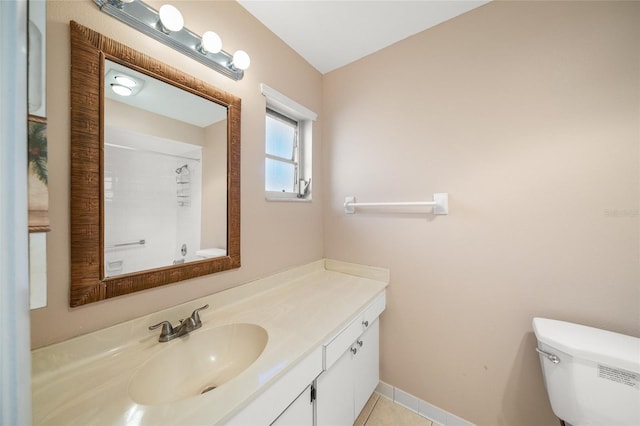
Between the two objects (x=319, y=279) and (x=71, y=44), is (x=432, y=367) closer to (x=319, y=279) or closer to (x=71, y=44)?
(x=319, y=279)

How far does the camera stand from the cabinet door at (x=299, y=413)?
73 cm

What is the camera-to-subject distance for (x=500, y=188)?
3.81 ft

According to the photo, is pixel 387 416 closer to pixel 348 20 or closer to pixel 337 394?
pixel 337 394

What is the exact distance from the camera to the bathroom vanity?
57 centimetres

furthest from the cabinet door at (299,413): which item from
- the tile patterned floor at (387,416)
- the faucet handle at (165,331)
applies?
the tile patterned floor at (387,416)

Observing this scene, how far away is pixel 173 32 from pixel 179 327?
124 centimetres

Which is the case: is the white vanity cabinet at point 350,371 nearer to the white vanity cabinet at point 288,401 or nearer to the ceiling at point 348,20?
the white vanity cabinet at point 288,401

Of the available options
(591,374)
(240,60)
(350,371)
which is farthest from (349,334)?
(240,60)

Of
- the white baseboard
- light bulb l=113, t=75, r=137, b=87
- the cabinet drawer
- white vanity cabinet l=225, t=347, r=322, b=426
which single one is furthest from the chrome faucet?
the white baseboard

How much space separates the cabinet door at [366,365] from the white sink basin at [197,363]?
60 centimetres

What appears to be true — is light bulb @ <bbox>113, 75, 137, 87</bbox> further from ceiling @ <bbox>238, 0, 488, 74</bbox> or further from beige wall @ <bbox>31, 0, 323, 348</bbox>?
ceiling @ <bbox>238, 0, 488, 74</bbox>

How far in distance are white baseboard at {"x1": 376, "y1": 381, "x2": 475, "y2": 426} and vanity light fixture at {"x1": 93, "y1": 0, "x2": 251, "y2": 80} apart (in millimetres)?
2197

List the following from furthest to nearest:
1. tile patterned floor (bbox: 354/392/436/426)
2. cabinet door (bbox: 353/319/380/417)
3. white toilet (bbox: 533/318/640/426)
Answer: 1. tile patterned floor (bbox: 354/392/436/426)
2. cabinet door (bbox: 353/319/380/417)
3. white toilet (bbox: 533/318/640/426)

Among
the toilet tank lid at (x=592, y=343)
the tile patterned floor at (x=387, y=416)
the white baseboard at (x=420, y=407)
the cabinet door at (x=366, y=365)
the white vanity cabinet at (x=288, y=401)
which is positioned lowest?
the tile patterned floor at (x=387, y=416)
